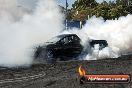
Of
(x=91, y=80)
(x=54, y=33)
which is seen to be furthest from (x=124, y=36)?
(x=91, y=80)

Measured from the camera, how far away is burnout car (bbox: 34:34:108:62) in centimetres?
→ 2141

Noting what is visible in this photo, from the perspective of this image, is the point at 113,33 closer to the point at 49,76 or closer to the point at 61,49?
the point at 61,49

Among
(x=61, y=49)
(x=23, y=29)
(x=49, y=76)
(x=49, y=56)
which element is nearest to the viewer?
(x=49, y=76)

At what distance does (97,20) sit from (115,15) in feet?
91.5

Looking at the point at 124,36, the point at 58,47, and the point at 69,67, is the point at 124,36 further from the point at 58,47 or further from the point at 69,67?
the point at 69,67

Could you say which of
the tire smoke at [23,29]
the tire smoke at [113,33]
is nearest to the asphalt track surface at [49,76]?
the tire smoke at [23,29]

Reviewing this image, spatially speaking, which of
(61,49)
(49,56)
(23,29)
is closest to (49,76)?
(49,56)

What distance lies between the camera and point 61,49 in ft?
72.6

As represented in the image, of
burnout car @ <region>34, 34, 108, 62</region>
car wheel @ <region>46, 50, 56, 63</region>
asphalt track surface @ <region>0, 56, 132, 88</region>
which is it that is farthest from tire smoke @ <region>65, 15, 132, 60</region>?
asphalt track surface @ <region>0, 56, 132, 88</region>

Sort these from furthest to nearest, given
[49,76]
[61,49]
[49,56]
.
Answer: [61,49] → [49,56] → [49,76]

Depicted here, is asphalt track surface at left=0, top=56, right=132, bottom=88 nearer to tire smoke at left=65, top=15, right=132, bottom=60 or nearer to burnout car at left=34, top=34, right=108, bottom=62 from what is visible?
burnout car at left=34, top=34, right=108, bottom=62

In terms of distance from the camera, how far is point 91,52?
78.3ft

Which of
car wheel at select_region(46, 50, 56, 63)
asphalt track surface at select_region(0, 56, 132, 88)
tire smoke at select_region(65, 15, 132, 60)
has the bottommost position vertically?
asphalt track surface at select_region(0, 56, 132, 88)

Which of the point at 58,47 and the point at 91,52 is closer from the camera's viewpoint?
the point at 58,47
